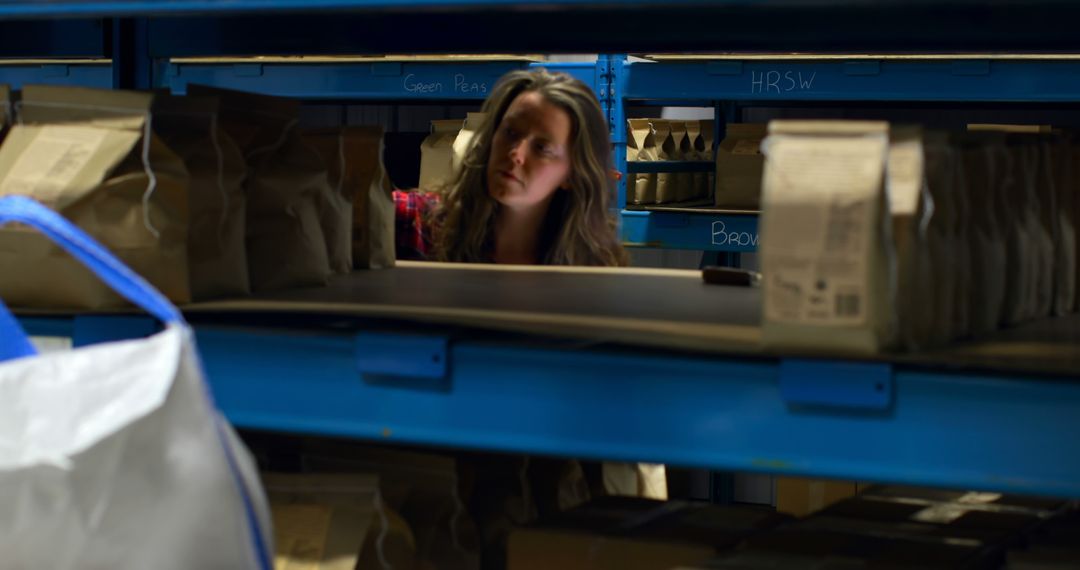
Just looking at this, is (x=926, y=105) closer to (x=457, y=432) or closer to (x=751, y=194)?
(x=751, y=194)

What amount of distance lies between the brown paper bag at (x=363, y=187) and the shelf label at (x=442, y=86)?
243 centimetres

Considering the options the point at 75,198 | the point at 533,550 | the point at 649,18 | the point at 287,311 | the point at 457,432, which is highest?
the point at 649,18

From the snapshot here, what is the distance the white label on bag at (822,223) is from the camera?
121cm

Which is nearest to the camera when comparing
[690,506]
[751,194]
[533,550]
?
[533,550]

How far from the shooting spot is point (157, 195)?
1.46 meters

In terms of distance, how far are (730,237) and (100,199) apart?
3213 mm

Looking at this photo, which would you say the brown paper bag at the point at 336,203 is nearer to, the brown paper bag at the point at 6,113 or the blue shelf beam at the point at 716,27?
the blue shelf beam at the point at 716,27

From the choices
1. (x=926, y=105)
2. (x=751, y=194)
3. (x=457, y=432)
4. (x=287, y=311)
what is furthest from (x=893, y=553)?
(x=926, y=105)

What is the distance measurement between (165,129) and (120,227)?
0.55 feet

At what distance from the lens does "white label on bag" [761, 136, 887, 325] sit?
1.21 meters

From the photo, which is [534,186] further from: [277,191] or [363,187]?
[277,191]

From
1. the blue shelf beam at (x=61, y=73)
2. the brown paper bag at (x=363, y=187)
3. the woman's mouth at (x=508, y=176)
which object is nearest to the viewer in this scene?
the brown paper bag at (x=363, y=187)

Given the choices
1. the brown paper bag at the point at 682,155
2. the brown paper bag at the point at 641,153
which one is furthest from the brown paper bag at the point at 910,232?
the brown paper bag at the point at 682,155

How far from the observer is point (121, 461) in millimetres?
1090
